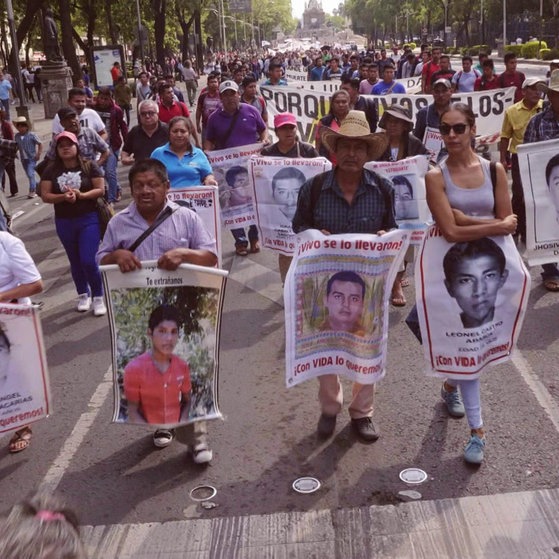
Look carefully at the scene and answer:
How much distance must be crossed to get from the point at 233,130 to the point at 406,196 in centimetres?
285

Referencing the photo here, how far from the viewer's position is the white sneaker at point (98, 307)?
740 cm

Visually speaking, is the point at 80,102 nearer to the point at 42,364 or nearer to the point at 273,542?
the point at 42,364

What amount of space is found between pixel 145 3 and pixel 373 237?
52494mm

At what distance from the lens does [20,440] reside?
195 inches

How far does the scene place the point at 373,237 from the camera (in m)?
4.36

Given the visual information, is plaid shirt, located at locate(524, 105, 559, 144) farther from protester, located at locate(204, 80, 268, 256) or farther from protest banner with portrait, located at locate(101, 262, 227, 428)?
protest banner with portrait, located at locate(101, 262, 227, 428)

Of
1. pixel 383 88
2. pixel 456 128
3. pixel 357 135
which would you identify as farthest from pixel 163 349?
pixel 383 88

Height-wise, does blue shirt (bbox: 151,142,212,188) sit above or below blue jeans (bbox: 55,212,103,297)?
above

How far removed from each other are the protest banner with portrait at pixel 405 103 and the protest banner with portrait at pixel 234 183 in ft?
12.2

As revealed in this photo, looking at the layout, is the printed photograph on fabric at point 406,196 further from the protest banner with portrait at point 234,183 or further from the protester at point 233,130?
the protester at point 233,130

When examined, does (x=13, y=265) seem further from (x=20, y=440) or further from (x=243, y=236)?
(x=243, y=236)

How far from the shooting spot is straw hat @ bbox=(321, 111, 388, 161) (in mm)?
4469

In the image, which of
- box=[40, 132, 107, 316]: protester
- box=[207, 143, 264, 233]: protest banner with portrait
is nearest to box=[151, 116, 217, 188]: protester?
box=[40, 132, 107, 316]: protester

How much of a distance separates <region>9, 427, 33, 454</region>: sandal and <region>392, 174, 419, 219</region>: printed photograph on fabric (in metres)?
3.72
